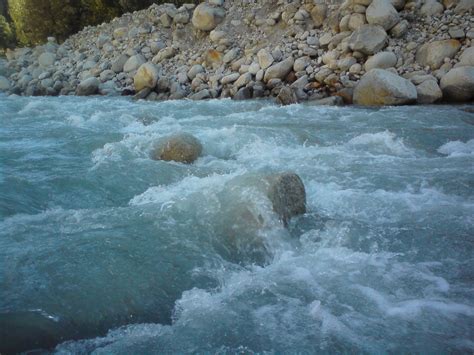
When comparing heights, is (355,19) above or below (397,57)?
above

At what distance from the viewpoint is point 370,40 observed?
489 inches

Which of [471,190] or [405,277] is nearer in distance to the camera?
[405,277]

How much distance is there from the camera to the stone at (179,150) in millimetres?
6992

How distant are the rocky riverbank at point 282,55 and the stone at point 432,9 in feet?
0.10

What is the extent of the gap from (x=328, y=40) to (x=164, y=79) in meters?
5.58

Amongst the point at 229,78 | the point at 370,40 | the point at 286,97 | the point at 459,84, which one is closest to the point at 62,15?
the point at 229,78

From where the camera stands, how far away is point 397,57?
12188 mm

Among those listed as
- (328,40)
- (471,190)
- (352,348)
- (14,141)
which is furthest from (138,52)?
(352,348)

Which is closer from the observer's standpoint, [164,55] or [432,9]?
[432,9]

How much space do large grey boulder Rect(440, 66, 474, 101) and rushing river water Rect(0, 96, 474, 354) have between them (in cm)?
331

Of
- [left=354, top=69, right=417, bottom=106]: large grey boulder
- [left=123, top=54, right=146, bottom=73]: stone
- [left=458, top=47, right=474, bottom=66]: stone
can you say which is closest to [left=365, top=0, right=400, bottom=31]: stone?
[left=458, top=47, right=474, bottom=66]: stone

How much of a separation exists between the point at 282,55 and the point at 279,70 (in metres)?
1.26

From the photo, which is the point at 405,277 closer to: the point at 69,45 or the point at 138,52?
the point at 138,52

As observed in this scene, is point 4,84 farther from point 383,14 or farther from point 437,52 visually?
point 437,52
